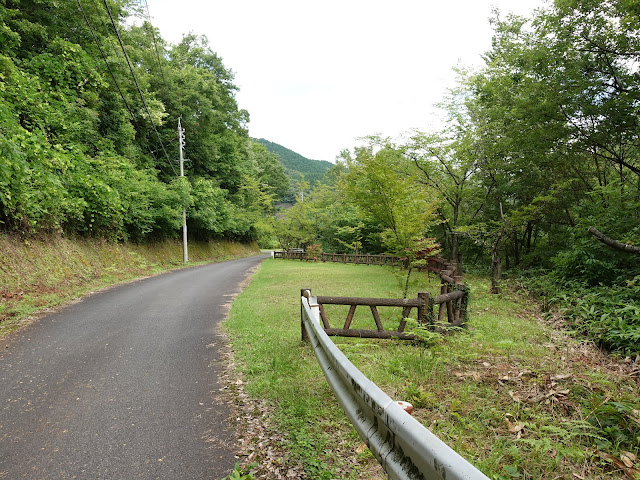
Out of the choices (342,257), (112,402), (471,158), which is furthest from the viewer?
(342,257)

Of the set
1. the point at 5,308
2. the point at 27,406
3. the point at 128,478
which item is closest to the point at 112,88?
the point at 5,308

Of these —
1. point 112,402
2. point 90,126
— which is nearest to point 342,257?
point 90,126

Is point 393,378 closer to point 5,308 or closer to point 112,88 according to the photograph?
point 5,308

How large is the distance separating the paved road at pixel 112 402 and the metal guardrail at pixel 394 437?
1383 millimetres

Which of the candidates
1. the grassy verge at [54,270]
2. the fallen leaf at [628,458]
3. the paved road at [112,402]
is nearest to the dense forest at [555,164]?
the fallen leaf at [628,458]

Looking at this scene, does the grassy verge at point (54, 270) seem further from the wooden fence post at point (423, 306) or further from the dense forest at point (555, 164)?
the dense forest at point (555, 164)

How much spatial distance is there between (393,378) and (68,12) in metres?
20.6

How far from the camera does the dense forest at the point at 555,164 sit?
28.2 ft

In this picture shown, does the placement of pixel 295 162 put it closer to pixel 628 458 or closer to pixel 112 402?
pixel 112 402

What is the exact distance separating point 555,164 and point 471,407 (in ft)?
41.6

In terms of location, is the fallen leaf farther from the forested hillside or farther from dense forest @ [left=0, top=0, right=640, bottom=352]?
the forested hillside

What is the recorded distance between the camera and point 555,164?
40.7 feet

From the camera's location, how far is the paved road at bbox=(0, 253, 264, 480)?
2.69 meters

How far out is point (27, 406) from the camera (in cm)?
358
